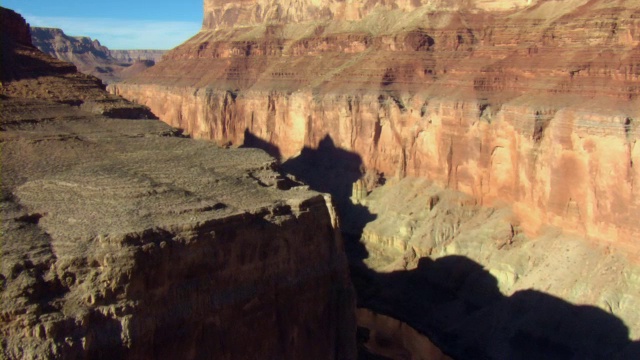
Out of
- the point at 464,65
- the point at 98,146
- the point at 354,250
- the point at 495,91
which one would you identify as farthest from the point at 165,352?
the point at 464,65

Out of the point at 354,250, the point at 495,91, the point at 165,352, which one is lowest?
the point at 354,250

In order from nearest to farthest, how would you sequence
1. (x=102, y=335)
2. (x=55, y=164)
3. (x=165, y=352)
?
(x=102, y=335)
(x=165, y=352)
(x=55, y=164)

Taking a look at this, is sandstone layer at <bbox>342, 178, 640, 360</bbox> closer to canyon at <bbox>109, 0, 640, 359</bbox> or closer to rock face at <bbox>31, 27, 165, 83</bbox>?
canyon at <bbox>109, 0, 640, 359</bbox>

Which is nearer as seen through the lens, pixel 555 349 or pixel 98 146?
pixel 98 146

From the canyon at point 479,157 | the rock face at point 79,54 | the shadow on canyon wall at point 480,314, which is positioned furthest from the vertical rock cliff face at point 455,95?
the rock face at point 79,54

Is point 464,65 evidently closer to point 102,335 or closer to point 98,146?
point 98,146

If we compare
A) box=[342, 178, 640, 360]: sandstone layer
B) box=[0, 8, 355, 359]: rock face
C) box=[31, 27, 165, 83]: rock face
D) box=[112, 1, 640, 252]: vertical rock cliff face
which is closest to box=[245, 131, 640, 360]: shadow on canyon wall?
box=[342, 178, 640, 360]: sandstone layer

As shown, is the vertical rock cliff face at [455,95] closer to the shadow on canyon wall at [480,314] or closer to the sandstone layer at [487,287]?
the sandstone layer at [487,287]

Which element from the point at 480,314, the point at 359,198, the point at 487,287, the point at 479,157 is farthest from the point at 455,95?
the point at 480,314
